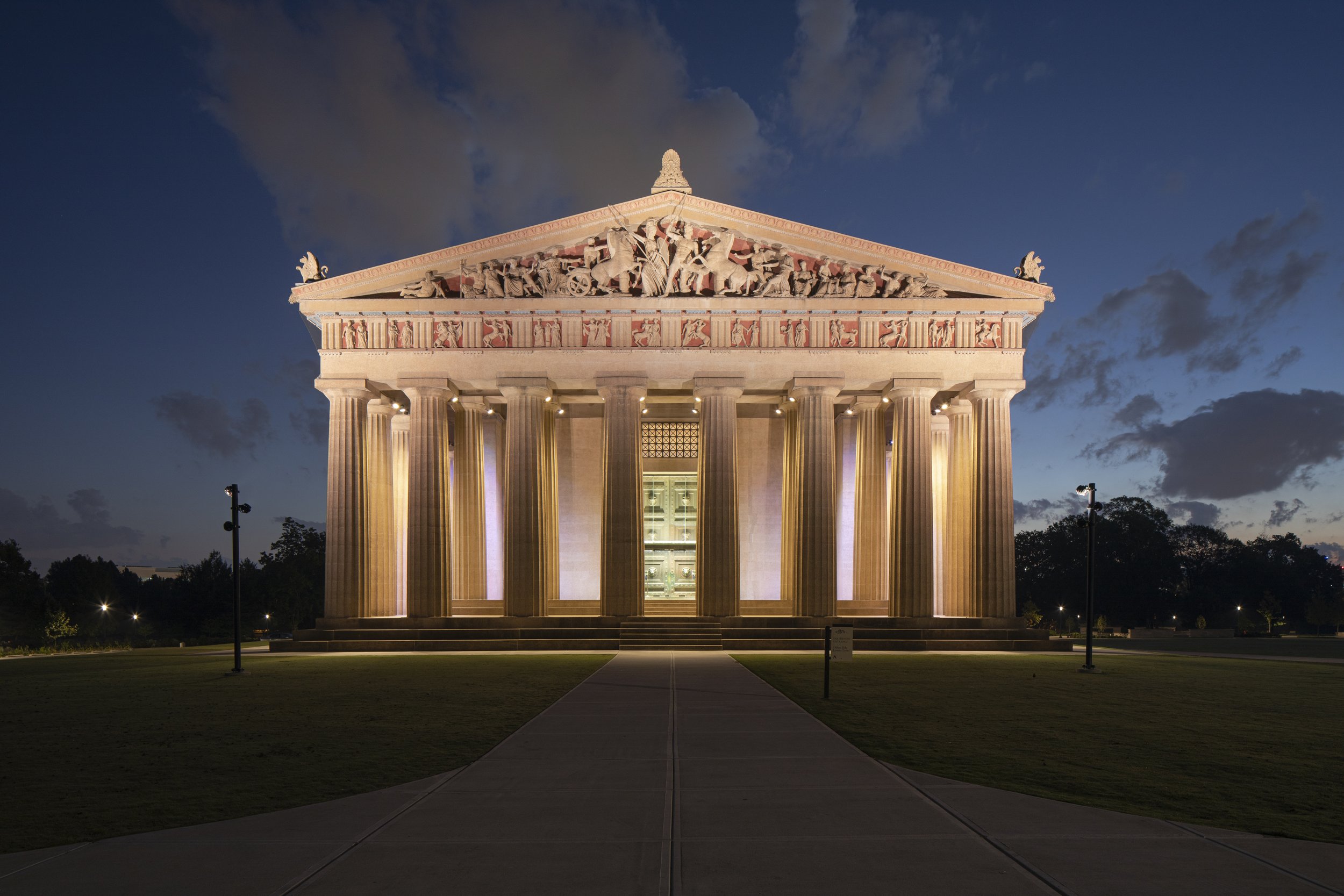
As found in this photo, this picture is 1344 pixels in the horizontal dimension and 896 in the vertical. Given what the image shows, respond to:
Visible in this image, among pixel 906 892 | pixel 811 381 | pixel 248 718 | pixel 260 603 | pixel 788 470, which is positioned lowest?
pixel 260 603

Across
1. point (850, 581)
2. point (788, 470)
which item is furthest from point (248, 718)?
point (850, 581)

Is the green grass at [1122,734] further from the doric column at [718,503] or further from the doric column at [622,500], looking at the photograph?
the doric column at [622,500]

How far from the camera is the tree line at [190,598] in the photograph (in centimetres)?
7844

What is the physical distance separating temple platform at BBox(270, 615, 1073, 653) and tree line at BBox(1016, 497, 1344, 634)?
6329cm

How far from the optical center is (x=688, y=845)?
7.35 metres

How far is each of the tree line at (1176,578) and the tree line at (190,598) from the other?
3179 inches

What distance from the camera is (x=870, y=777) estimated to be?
9828mm

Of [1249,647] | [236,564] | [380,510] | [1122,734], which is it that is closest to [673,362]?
[380,510]

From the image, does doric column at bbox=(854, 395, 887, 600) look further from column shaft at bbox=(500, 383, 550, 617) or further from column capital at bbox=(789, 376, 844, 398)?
column shaft at bbox=(500, 383, 550, 617)

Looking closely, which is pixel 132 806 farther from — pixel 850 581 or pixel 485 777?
pixel 850 581

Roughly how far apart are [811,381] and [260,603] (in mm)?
71245

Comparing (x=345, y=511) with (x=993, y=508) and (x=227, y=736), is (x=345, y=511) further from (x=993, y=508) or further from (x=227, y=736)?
(x=993, y=508)

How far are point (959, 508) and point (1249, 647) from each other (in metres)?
18.4

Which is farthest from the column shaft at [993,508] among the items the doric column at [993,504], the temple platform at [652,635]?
the temple platform at [652,635]
